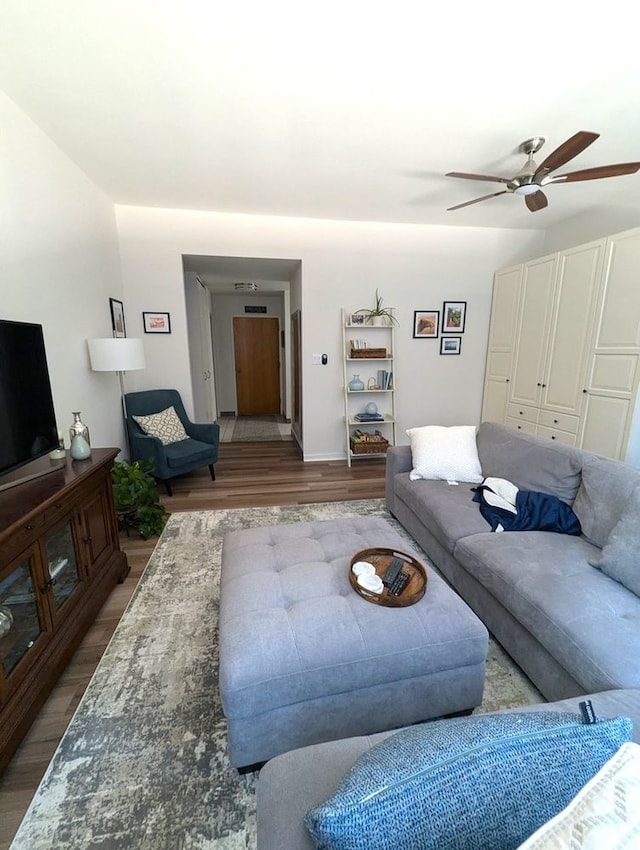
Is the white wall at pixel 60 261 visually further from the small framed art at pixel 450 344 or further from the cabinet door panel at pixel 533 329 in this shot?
the cabinet door panel at pixel 533 329

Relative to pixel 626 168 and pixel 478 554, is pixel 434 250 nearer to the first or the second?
pixel 626 168

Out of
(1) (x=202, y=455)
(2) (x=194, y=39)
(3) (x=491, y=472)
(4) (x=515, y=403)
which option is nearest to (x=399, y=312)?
(4) (x=515, y=403)

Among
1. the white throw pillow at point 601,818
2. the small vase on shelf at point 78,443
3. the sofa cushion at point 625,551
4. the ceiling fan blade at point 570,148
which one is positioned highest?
the ceiling fan blade at point 570,148

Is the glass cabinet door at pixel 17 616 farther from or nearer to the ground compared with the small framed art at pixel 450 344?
nearer to the ground

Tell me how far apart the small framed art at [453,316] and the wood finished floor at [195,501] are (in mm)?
1817

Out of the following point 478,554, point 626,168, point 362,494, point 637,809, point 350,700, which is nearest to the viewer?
point 637,809

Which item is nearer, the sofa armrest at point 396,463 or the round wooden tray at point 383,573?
the round wooden tray at point 383,573

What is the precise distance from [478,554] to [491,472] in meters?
0.83

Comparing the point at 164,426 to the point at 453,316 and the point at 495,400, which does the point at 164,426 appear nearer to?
the point at 453,316

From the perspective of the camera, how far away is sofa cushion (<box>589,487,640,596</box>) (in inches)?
54.4

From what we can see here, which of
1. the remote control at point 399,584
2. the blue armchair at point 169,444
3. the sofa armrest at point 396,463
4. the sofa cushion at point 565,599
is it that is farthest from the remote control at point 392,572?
the blue armchair at point 169,444

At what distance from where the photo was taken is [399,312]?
4168 mm

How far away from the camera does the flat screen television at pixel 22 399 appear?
4.84 feet

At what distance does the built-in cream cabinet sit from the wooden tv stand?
381 centimetres
